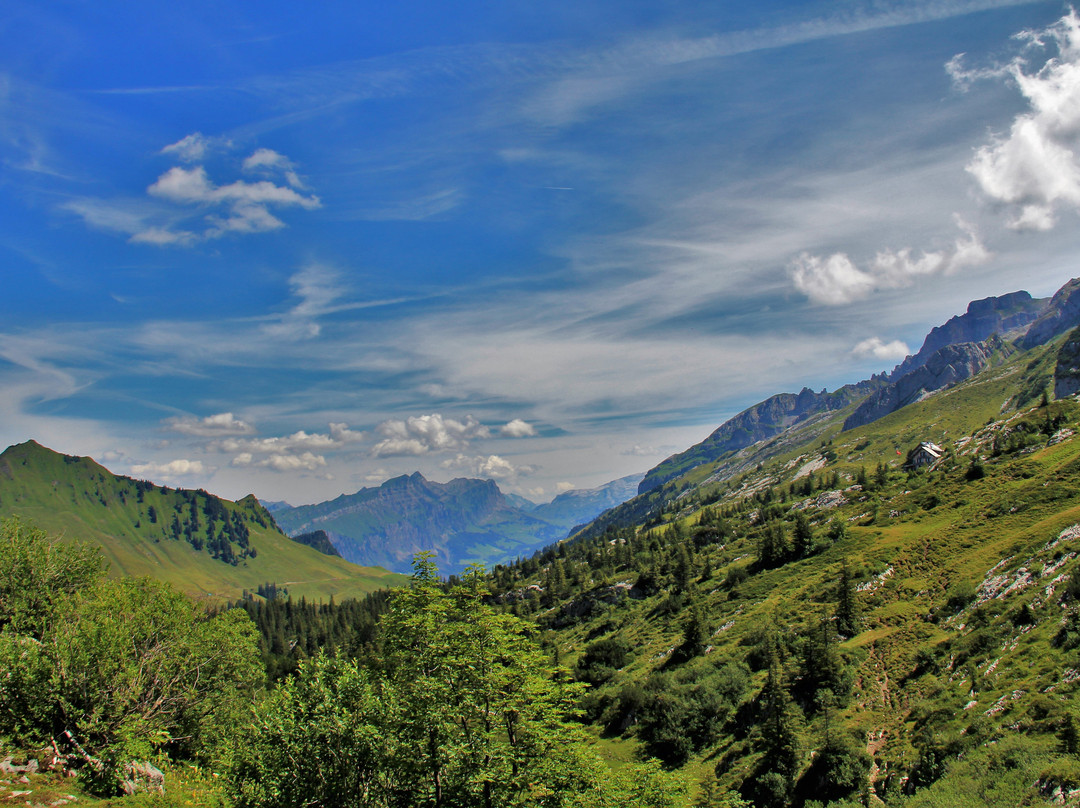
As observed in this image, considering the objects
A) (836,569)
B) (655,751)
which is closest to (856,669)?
(655,751)

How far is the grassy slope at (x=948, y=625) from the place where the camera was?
32.1 m

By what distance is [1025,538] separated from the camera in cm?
6144

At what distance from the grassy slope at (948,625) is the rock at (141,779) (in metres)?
46.6

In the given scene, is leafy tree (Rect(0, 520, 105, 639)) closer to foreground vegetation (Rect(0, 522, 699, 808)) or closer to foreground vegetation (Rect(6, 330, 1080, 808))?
foreground vegetation (Rect(6, 330, 1080, 808))

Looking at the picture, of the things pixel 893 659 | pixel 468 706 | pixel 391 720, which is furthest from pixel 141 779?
pixel 893 659

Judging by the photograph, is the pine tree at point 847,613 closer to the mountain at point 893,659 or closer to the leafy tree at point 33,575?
the mountain at point 893,659

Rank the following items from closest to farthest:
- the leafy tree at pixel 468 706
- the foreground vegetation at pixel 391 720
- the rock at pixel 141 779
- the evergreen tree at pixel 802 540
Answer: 1. the leafy tree at pixel 468 706
2. the foreground vegetation at pixel 391 720
3. the rock at pixel 141 779
4. the evergreen tree at pixel 802 540

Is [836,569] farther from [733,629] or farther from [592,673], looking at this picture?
[592,673]

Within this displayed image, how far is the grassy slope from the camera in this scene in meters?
32.1

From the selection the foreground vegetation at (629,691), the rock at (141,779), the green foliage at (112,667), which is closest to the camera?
the foreground vegetation at (629,691)

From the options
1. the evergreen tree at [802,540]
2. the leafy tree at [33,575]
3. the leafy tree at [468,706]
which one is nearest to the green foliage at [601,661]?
the evergreen tree at [802,540]

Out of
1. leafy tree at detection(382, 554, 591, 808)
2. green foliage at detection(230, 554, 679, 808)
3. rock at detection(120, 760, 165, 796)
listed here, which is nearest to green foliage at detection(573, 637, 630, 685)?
rock at detection(120, 760, 165, 796)

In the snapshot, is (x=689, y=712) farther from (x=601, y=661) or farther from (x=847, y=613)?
(x=601, y=661)

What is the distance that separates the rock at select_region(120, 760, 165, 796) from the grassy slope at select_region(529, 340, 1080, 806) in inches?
1835
